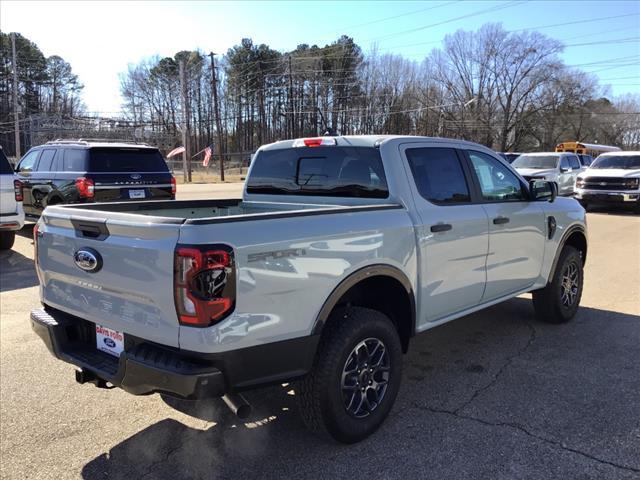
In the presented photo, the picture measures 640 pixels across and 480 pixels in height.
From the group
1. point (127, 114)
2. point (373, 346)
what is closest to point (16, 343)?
point (373, 346)

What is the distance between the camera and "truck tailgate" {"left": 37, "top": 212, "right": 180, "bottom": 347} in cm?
257

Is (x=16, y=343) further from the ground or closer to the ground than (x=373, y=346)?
closer to the ground

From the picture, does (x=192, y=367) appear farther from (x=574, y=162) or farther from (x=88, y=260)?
(x=574, y=162)

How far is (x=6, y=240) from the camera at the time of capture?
987cm

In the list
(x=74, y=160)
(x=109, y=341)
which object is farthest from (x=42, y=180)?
(x=109, y=341)

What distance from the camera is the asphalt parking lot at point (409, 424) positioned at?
9.75 feet

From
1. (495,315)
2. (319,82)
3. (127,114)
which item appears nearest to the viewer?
(495,315)

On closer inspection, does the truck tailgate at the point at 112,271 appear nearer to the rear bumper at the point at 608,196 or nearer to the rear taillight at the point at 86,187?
the rear taillight at the point at 86,187

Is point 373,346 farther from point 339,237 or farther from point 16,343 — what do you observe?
point 16,343

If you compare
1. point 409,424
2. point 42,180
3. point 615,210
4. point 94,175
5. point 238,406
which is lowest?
point 409,424

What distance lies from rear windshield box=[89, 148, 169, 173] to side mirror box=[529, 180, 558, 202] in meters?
8.00

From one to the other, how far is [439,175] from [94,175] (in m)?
7.87

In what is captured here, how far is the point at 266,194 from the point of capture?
4.69 metres

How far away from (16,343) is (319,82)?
73.1 metres
